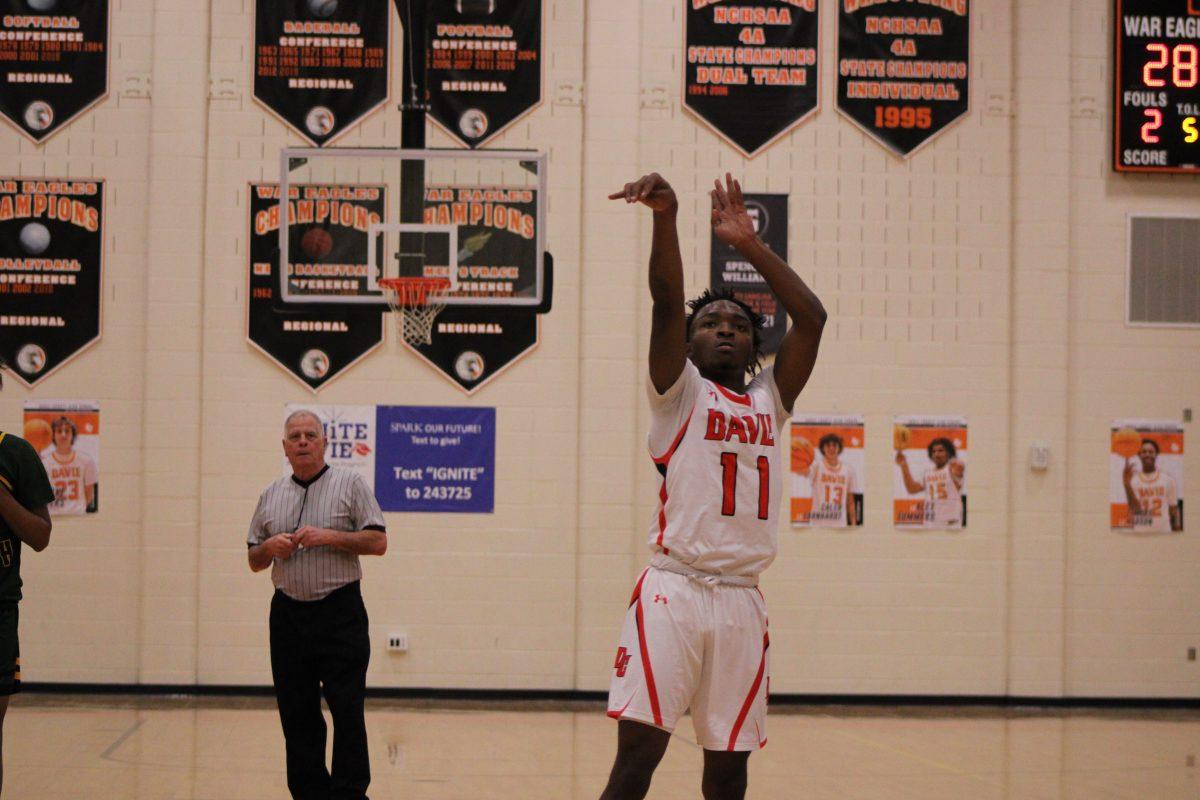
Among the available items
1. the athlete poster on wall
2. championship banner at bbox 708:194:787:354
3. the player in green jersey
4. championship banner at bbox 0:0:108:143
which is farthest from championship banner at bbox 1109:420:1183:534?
championship banner at bbox 0:0:108:143

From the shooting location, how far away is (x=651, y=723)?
3881 mm

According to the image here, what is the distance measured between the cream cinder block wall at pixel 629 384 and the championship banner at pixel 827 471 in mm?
146

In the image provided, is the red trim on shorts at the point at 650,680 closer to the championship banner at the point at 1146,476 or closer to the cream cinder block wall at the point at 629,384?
the cream cinder block wall at the point at 629,384

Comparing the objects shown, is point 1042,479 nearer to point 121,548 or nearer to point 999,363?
point 999,363

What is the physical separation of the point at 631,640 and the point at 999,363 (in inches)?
288

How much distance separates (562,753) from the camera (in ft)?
26.9

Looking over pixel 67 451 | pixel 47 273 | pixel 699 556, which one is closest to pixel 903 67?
pixel 47 273

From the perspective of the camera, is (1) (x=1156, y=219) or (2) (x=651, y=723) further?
(1) (x=1156, y=219)

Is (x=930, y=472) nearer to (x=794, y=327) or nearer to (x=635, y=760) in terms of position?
(x=794, y=327)

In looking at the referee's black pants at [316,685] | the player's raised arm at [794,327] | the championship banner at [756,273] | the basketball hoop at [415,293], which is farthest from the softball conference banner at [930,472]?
the player's raised arm at [794,327]

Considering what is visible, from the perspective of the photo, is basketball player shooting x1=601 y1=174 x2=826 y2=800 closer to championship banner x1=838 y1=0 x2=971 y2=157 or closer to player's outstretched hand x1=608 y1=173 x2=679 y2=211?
player's outstretched hand x1=608 y1=173 x2=679 y2=211

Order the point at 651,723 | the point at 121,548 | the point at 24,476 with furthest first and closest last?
the point at 121,548 → the point at 24,476 → the point at 651,723

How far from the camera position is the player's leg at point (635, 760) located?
3.89 meters

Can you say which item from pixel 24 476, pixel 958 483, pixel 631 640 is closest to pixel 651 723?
pixel 631 640
